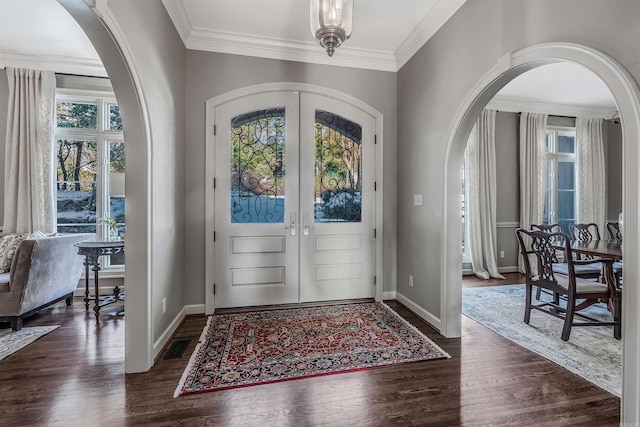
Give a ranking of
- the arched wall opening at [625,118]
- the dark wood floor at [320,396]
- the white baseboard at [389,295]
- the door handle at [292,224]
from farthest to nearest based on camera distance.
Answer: the white baseboard at [389,295] → the door handle at [292,224] → the dark wood floor at [320,396] → the arched wall opening at [625,118]

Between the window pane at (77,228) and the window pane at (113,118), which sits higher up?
the window pane at (113,118)

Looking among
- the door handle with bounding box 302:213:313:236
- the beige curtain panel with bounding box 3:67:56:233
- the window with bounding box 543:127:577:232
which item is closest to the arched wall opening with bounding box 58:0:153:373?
the door handle with bounding box 302:213:313:236

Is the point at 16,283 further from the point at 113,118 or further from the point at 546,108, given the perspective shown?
the point at 546,108

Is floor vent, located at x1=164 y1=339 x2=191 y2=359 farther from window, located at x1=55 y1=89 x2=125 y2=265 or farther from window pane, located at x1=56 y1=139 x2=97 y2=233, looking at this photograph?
window pane, located at x1=56 y1=139 x2=97 y2=233

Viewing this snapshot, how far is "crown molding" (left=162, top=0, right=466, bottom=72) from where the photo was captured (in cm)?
282

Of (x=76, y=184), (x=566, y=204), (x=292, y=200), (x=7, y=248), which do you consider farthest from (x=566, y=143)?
(x=7, y=248)

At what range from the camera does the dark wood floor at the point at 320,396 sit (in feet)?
5.40

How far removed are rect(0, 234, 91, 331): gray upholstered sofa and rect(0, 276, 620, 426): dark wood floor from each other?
68cm

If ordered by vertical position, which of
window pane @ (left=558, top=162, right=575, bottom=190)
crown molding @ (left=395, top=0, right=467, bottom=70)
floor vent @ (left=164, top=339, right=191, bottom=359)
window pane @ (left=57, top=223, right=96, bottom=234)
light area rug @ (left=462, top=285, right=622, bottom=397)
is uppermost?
crown molding @ (left=395, top=0, right=467, bottom=70)

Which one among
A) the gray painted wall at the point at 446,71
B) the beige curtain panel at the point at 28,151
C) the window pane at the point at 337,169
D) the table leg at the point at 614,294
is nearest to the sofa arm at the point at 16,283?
the beige curtain panel at the point at 28,151

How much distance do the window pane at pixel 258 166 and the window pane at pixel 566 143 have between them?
5678 mm

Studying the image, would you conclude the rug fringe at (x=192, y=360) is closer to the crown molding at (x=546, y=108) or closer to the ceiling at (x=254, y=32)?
the ceiling at (x=254, y=32)

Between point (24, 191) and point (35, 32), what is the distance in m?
1.82

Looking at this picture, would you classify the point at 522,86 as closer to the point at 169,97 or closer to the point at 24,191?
the point at 169,97
